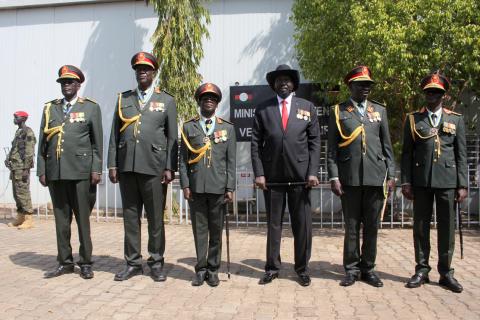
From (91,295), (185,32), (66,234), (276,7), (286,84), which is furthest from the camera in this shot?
(276,7)

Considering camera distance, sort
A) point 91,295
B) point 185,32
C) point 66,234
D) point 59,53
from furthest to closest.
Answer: point 59,53, point 185,32, point 66,234, point 91,295

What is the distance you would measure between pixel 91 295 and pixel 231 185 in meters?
A: 1.72

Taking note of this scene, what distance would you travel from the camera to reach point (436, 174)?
4711 millimetres

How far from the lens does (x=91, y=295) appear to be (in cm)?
448

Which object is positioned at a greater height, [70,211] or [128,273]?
[70,211]

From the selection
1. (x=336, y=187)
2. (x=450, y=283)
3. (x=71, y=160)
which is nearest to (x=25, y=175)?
(x=71, y=160)

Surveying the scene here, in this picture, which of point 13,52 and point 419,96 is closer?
point 419,96

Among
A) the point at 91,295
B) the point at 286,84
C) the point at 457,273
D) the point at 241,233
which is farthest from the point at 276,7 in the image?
the point at 91,295

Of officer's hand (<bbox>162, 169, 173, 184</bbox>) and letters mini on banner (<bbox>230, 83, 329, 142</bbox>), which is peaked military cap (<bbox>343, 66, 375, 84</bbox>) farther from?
letters mini on banner (<bbox>230, 83, 329, 142</bbox>)

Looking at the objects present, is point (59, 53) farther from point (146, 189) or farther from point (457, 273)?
point (457, 273)

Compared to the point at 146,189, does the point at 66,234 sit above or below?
below

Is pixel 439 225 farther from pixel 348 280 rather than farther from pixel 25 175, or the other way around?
pixel 25 175

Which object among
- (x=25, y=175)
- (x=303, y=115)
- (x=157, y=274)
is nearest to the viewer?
(x=303, y=115)

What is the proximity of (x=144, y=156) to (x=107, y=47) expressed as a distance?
807 centimetres
